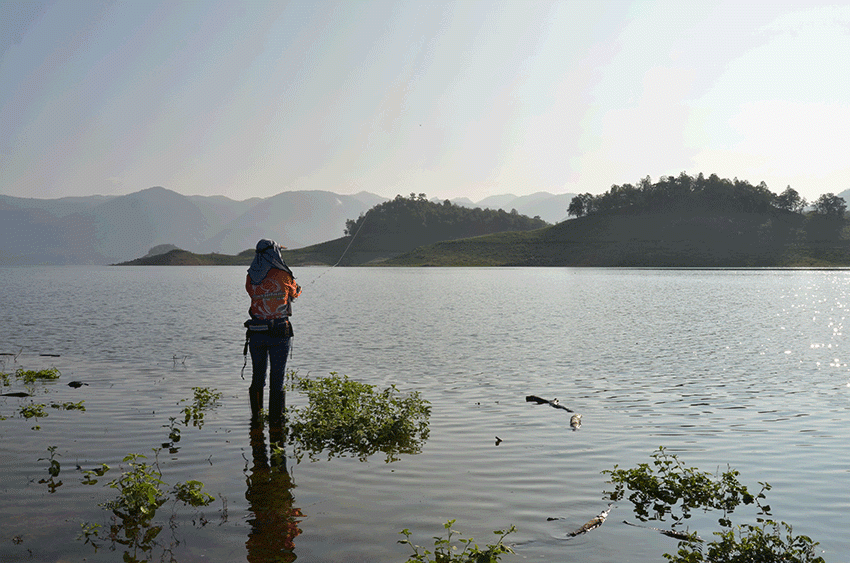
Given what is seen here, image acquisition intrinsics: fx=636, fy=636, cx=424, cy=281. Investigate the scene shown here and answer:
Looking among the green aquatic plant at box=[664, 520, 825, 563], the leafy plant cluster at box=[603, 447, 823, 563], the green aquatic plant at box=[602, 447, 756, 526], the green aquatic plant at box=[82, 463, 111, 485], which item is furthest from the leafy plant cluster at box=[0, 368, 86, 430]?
the green aquatic plant at box=[664, 520, 825, 563]

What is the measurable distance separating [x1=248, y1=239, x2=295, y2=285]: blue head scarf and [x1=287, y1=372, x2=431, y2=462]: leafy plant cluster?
339cm

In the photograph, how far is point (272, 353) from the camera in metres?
14.5

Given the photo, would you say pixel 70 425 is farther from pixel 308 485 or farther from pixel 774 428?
pixel 774 428

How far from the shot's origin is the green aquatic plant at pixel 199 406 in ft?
50.8

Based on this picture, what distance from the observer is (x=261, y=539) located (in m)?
8.48

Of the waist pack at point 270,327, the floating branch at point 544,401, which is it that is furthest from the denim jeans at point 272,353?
the floating branch at point 544,401

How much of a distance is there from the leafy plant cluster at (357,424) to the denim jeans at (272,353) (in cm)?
106

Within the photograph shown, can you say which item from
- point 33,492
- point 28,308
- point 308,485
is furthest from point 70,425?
point 28,308

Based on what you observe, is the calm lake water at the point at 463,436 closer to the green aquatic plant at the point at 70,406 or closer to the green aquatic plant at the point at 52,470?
the green aquatic plant at the point at 52,470

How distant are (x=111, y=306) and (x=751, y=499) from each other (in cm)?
5957

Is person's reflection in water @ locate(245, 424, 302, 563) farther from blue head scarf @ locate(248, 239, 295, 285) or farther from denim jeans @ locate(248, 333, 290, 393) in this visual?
blue head scarf @ locate(248, 239, 295, 285)

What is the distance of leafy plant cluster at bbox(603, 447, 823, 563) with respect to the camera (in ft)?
26.0

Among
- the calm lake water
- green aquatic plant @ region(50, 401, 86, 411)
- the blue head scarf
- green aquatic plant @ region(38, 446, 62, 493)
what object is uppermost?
the blue head scarf

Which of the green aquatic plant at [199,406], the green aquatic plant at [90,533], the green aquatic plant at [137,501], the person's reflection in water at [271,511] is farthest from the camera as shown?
the green aquatic plant at [199,406]
